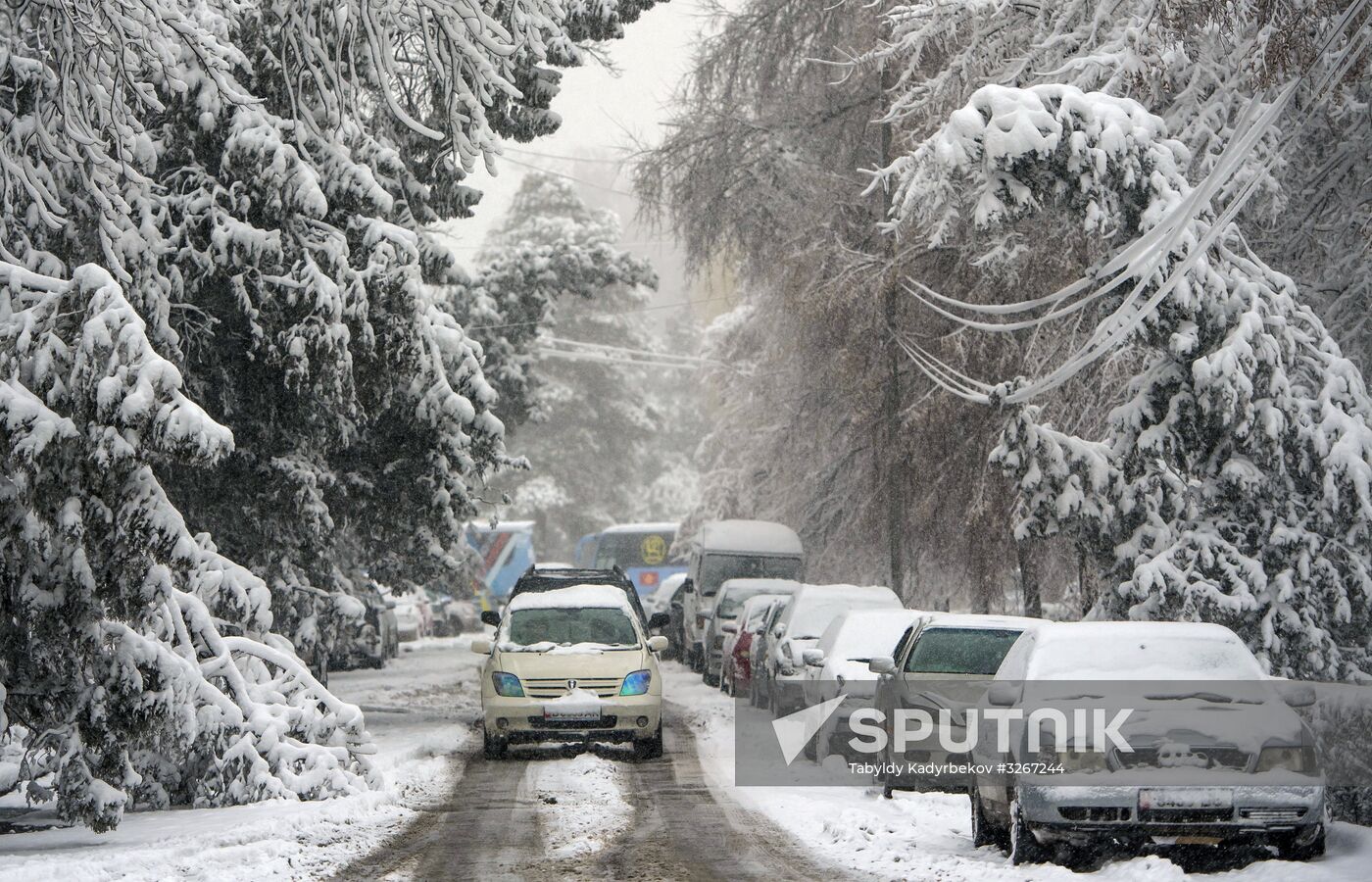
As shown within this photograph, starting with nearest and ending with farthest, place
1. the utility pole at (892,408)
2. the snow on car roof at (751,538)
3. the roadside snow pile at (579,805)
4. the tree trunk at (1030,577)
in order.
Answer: the roadside snow pile at (579,805) < the tree trunk at (1030,577) < the utility pole at (892,408) < the snow on car roof at (751,538)

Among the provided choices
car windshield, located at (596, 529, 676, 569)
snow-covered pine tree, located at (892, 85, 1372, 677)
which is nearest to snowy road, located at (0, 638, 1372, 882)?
snow-covered pine tree, located at (892, 85, 1372, 677)

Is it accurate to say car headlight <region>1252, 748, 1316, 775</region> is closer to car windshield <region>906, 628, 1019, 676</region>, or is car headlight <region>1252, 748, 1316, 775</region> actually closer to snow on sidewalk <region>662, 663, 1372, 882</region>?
snow on sidewalk <region>662, 663, 1372, 882</region>

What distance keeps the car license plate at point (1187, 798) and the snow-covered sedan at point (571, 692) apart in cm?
853

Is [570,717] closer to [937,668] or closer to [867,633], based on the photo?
[867,633]

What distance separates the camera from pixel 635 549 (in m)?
66.2

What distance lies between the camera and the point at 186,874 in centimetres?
1052

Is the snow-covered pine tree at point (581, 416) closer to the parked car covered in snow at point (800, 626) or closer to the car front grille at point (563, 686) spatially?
the parked car covered in snow at point (800, 626)

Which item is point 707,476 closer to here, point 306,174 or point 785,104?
point 785,104

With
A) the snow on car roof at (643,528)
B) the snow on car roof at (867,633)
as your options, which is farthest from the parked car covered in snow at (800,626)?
the snow on car roof at (643,528)

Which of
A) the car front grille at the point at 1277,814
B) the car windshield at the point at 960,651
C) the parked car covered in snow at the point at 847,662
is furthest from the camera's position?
the parked car covered in snow at the point at 847,662

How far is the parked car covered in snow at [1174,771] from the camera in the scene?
993 cm

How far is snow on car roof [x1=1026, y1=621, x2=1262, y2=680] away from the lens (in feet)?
36.2

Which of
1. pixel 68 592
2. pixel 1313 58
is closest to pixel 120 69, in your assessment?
pixel 68 592

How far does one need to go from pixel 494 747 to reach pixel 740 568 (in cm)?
2048
